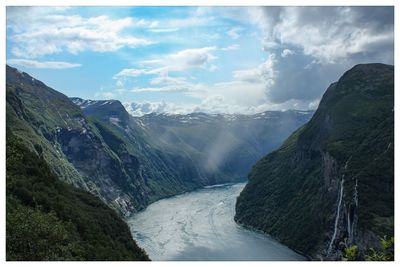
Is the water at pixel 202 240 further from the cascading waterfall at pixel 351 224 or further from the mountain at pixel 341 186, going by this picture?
the cascading waterfall at pixel 351 224

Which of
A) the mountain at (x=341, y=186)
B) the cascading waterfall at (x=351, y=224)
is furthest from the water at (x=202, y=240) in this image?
the cascading waterfall at (x=351, y=224)

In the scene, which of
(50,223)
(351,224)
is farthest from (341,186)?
(50,223)

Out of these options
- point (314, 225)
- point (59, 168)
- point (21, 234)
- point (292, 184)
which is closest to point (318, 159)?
point (292, 184)

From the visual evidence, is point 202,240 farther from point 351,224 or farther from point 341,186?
point 351,224

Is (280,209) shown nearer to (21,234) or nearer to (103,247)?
(103,247)

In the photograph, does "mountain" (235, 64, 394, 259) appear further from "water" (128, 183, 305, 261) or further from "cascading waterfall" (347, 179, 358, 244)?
"water" (128, 183, 305, 261)

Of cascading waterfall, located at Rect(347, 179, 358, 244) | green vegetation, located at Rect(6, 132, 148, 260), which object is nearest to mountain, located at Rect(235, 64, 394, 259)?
cascading waterfall, located at Rect(347, 179, 358, 244)
